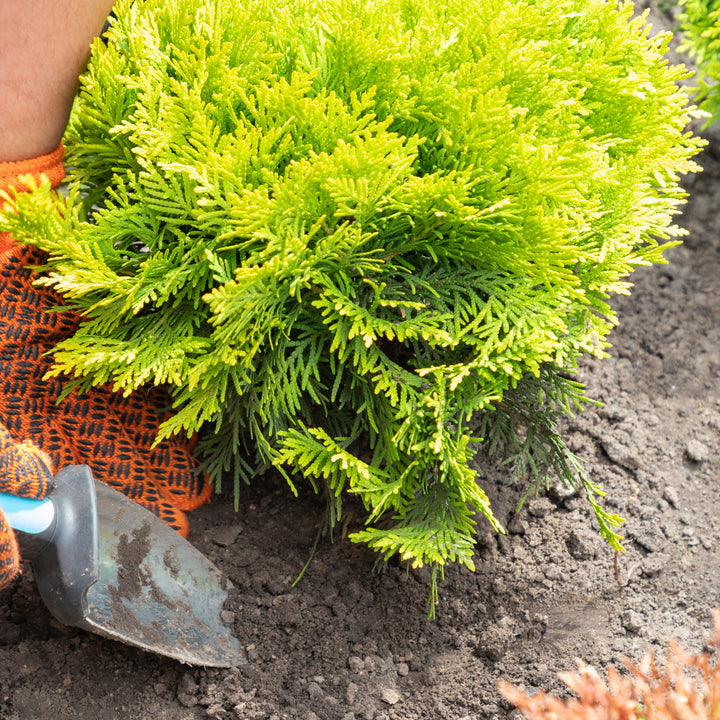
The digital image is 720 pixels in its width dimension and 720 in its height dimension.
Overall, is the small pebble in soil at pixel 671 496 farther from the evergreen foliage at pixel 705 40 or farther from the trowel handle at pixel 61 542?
the trowel handle at pixel 61 542

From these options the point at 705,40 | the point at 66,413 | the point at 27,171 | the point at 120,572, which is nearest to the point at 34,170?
the point at 27,171

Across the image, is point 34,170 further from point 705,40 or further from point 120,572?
point 705,40

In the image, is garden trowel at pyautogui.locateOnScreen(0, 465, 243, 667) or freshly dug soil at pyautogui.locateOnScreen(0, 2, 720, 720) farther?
freshly dug soil at pyautogui.locateOnScreen(0, 2, 720, 720)

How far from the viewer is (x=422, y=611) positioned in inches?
95.1

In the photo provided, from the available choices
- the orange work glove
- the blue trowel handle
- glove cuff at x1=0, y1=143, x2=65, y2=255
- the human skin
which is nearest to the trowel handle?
the blue trowel handle

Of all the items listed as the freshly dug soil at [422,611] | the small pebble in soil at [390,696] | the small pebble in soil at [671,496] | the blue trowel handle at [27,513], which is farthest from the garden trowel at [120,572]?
the small pebble in soil at [671,496]

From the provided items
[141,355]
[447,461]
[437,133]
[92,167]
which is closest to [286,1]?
[437,133]

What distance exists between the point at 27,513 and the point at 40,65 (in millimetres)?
1408

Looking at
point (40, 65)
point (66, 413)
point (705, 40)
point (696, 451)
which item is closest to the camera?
point (40, 65)

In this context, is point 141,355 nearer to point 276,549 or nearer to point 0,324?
point 0,324

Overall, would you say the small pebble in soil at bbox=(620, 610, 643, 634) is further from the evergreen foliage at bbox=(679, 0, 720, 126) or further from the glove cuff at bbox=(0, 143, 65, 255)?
the glove cuff at bbox=(0, 143, 65, 255)

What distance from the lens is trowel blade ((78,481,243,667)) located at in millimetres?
2145

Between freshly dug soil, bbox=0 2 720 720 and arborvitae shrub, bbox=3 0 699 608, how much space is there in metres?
0.43

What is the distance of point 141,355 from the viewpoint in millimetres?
2059
